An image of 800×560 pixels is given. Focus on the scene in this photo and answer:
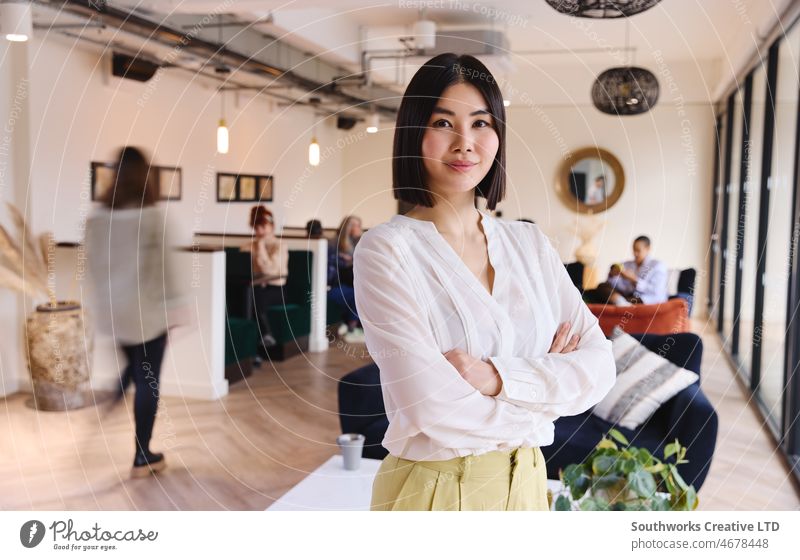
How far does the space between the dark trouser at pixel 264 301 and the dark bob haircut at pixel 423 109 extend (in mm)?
3798

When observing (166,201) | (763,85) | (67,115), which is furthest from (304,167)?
(763,85)

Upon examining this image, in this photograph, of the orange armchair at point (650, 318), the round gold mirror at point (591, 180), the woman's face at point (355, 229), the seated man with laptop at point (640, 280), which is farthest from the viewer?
the round gold mirror at point (591, 180)

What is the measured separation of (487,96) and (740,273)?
5295mm

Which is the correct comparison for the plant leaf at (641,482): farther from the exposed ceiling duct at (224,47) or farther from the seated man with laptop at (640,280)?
the seated man with laptop at (640,280)

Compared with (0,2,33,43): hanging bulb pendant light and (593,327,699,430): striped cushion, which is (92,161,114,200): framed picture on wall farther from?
(593,327,699,430): striped cushion

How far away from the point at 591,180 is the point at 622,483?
6855mm

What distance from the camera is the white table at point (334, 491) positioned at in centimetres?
186

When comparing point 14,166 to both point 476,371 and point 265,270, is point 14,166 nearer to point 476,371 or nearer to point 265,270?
point 265,270

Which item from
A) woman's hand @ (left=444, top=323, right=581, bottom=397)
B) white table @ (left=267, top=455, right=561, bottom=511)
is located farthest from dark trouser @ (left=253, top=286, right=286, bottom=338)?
woman's hand @ (left=444, top=323, right=581, bottom=397)

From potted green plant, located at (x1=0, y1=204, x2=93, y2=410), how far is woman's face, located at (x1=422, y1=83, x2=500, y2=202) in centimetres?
288

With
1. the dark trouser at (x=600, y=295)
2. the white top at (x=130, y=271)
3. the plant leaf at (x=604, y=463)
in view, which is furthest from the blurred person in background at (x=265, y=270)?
the plant leaf at (x=604, y=463)

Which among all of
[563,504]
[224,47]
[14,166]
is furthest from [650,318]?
[14,166]

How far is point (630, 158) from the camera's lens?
25.4ft
